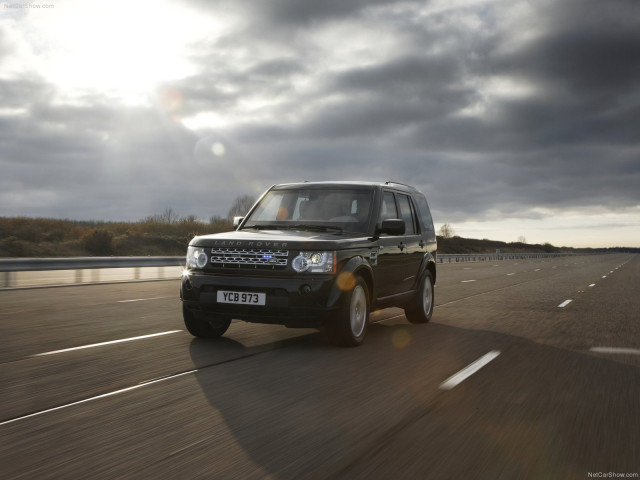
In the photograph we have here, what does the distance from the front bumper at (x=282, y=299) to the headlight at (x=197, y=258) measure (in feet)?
0.85

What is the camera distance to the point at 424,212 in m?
10.9

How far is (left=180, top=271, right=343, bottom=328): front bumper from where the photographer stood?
7.06m

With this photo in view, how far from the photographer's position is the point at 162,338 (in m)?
8.00

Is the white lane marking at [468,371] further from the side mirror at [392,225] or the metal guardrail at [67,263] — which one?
the metal guardrail at [67,263]

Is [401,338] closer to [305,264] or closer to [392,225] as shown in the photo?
[392,225]

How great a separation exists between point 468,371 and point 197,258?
3270 millimetres

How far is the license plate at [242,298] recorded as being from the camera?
280 inches

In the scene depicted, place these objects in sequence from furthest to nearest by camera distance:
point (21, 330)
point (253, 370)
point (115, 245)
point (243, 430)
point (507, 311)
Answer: point (115, 245)
point (507, 311)
point (21, 330)
point (253, 370)
point (243, 430)

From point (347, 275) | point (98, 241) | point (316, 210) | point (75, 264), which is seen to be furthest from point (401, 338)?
point (98, 241)

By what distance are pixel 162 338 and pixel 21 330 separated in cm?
208

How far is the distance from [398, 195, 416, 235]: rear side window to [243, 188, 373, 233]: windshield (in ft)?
3.69

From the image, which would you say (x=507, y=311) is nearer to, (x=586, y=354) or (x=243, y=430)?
(x=586, y=354)

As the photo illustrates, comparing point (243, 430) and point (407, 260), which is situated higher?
point (407, 260)

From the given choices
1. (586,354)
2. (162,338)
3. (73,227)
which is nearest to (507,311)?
(586,354)
